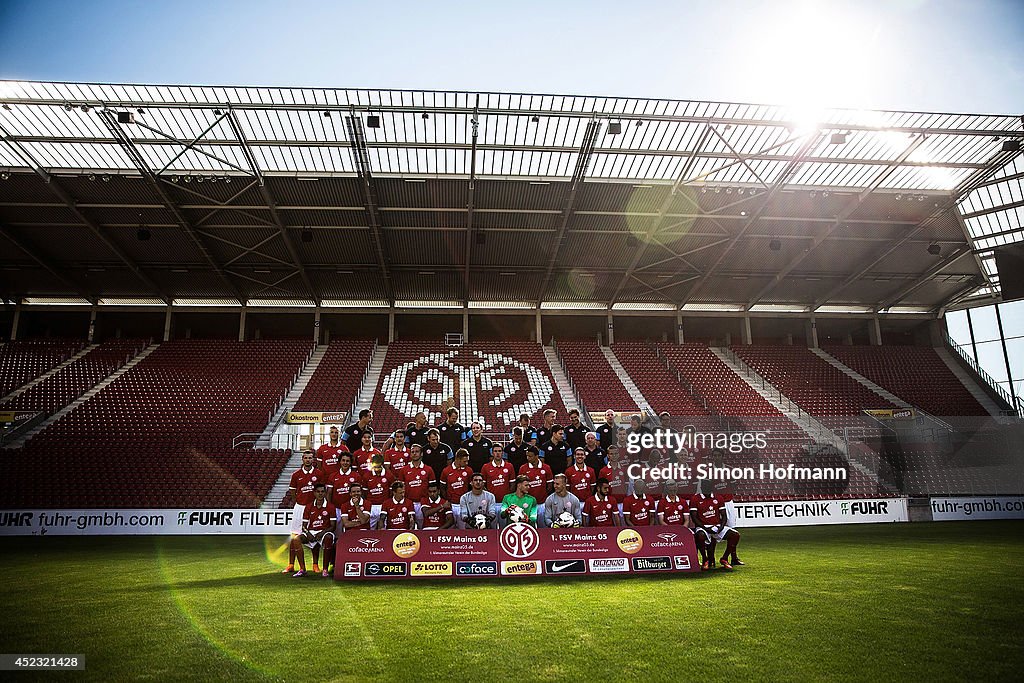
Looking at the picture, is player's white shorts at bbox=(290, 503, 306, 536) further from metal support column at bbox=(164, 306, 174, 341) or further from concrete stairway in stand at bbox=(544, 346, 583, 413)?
metal support column at bbox=(164, 306, 174, 341)

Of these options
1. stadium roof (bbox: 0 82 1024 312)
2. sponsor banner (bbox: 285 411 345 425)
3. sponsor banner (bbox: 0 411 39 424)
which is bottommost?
sponsor banner (bbox: 285 411 345 425)

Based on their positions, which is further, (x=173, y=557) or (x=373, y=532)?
(x=173, y=557)

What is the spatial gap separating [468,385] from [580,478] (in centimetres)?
1737

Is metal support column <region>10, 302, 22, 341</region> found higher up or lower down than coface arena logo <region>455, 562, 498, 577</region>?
higher up

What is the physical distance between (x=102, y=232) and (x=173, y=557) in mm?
18806

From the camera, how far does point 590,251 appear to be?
28.2 m

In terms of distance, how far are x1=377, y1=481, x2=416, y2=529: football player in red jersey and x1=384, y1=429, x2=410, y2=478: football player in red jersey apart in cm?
99

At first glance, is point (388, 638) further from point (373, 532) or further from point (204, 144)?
point (204, 144)

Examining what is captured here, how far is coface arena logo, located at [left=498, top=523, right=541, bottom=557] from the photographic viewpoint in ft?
31.6

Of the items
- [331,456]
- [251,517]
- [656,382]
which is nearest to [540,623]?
[331,456]

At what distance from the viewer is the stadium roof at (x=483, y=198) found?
2038 cm

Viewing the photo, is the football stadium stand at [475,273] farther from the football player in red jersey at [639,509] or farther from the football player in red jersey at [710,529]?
the football player in red jersey at [639,509]

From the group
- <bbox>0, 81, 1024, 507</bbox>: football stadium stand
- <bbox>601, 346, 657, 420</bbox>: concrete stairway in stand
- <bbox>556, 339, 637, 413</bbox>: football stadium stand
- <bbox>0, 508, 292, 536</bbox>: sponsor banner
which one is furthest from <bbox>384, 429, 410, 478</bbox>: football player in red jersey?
<bbox>601, 346, 657, 420</bbox>: concrete stairway in stand

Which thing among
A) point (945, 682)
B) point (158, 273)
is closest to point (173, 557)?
point (945, 682)
